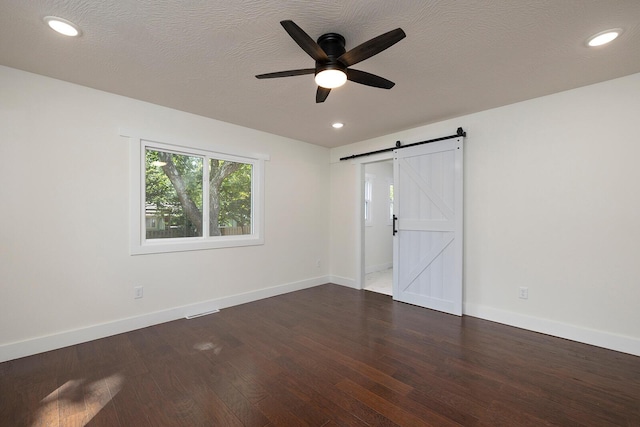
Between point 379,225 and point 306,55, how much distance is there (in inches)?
191

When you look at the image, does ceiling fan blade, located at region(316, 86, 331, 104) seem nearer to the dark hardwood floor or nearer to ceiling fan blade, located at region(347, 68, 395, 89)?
ceiling fan blade, located at region(347, 68, 395, 89)

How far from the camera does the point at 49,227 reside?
8.79ft

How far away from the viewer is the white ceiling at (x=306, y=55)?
1763 millimetres

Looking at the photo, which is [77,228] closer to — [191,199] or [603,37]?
[191,199]

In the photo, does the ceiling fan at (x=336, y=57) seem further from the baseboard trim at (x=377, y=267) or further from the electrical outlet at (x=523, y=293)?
the baseboard trim at (x=377, y=267)

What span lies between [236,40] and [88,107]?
1.98 meters

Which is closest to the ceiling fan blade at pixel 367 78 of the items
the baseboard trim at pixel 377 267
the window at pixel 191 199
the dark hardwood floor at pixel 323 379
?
the dark hardwood floor at pixel 323 379

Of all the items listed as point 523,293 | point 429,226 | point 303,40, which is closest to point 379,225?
point 429,226

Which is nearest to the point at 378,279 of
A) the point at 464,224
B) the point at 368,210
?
the point at 368,210

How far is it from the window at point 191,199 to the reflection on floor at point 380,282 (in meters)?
2.20

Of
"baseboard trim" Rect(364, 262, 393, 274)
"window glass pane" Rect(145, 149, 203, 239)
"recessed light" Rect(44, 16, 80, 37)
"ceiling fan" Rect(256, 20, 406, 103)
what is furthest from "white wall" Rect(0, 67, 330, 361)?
"baseboard trim" Rect(364, 262, 393, 274)

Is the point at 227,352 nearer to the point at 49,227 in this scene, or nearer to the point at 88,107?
the point at 49,227

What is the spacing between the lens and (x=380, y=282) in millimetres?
5426

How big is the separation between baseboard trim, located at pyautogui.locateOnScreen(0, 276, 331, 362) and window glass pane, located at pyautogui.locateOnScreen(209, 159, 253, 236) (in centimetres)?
96
